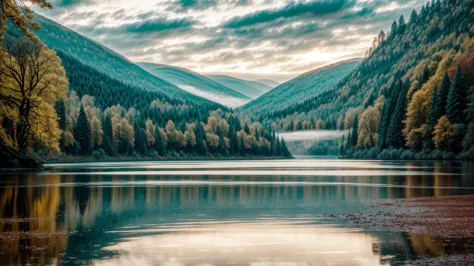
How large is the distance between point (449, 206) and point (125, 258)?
19.7 metres

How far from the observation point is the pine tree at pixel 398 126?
486 ft

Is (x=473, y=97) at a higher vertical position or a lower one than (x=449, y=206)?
higher

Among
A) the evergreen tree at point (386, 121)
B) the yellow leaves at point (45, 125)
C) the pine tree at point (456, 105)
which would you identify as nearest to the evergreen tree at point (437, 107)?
the pine tree at point (456, 105)

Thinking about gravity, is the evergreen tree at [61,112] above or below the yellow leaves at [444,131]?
above

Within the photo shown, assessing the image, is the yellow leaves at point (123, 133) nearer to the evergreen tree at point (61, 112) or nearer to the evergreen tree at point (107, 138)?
the evergreen tree at point (107, 138)

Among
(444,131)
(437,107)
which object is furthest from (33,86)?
(437,107)

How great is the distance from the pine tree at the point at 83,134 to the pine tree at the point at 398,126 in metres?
71.9

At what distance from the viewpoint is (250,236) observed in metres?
23.2

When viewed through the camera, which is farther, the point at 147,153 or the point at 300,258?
the point at 147,153

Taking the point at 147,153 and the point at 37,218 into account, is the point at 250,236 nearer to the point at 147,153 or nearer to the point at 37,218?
the point at 37,218

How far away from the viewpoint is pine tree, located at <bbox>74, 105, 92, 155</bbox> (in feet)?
490

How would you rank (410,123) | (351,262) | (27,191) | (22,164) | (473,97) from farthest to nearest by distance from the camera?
(410,123) < (473,97) < (22,164) < (27,191) < (351,262)

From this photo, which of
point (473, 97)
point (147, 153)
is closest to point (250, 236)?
point (473, 97)

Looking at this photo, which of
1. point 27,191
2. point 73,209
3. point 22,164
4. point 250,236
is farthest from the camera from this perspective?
point 22,164
